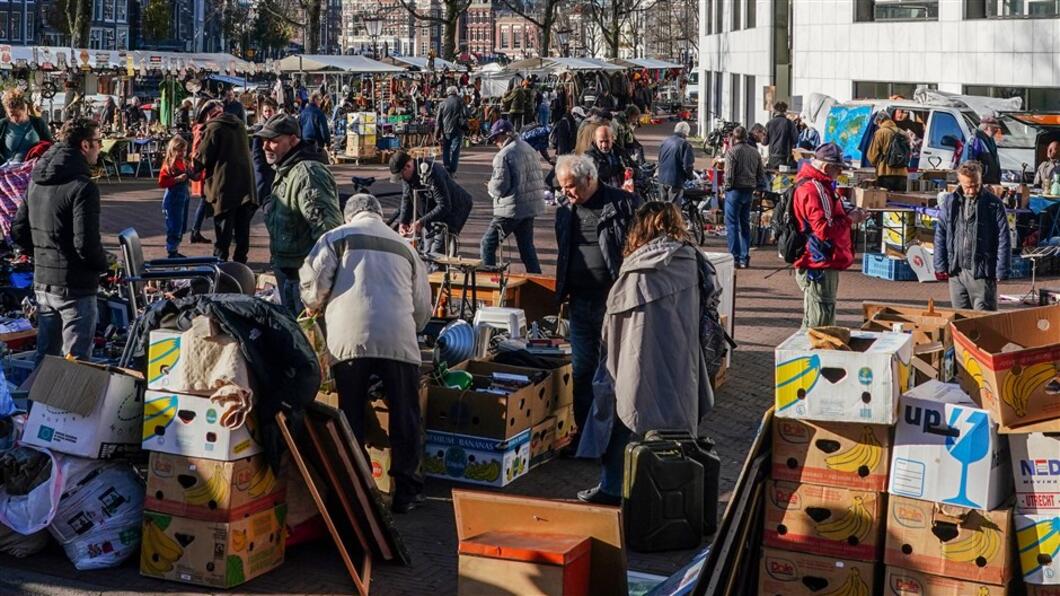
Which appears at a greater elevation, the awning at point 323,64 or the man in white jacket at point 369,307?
the awning at point 323,64

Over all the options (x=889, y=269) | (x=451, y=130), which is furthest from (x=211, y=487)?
(x=451, y=130)

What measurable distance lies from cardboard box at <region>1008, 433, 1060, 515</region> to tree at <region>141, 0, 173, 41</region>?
356 feet

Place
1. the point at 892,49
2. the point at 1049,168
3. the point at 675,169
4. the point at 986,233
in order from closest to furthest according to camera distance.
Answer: the point at 986,233 < the point at 675,169 < the point at 1049,168 < the point at 892,49

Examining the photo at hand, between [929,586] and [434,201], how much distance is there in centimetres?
792

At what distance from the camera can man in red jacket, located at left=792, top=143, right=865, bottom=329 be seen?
1096 centimetres

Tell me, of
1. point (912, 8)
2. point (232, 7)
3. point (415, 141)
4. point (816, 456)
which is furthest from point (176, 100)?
point (232, 7)

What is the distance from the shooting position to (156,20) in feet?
361

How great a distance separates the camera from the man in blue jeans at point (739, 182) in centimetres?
1738

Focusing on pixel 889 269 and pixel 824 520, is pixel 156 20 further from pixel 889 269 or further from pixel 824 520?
pixel 824 520

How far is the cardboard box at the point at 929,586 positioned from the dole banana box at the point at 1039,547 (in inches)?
5.1

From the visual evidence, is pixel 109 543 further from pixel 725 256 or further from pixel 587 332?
pixel 725 256

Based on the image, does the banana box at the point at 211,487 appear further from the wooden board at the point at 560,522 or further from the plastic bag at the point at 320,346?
the plastic bag at the point at 320,346

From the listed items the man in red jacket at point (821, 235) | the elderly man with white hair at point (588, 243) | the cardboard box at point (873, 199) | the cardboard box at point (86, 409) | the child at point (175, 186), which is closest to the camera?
the cardboard box at point (86, 409)

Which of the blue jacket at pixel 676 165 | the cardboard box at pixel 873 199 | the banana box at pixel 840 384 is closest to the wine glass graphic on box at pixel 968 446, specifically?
the banana box at pixel 840 384
